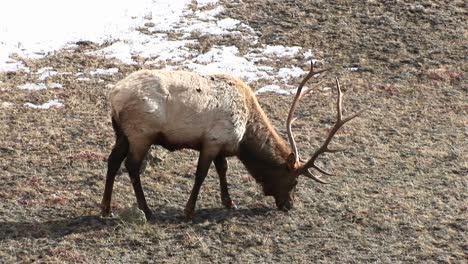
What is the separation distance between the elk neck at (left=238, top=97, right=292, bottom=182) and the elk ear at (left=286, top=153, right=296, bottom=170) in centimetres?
5

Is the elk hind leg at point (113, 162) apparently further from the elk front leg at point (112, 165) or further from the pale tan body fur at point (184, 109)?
the pale tan body fur at point (184, 109)

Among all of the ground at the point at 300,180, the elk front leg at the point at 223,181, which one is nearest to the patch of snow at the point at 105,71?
the ground at the point at 300,180

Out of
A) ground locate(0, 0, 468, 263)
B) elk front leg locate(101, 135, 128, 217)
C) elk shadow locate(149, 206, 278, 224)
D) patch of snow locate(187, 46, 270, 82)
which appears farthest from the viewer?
patch of snow locate(187, 46, 270, 82)

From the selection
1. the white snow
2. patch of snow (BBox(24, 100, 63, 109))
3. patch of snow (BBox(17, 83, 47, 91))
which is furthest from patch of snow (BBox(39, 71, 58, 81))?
patch of snow (BBox(24, 100, 63, 109))

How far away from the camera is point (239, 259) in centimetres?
898

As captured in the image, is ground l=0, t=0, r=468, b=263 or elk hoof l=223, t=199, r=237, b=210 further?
elk hoof l=223, t=199, r=237, b=210

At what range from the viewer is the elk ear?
10109 millimetres

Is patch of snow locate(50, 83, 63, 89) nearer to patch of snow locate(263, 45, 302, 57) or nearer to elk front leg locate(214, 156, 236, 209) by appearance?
patch of snow locate(263, 45, 302, 57)

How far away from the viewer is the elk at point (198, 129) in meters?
9.30

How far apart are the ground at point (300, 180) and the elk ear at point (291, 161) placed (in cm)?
56

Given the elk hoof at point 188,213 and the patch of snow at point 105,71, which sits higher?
the elk hoof at point 188,213

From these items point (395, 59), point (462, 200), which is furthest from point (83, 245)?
point (395, 59)

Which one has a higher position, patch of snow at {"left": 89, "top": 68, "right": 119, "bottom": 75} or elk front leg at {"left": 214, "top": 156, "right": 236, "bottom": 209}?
elk front leg at {"left": 214, "top": 156, "right": 236, "bottom": 209}

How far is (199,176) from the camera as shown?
9.80 metres
